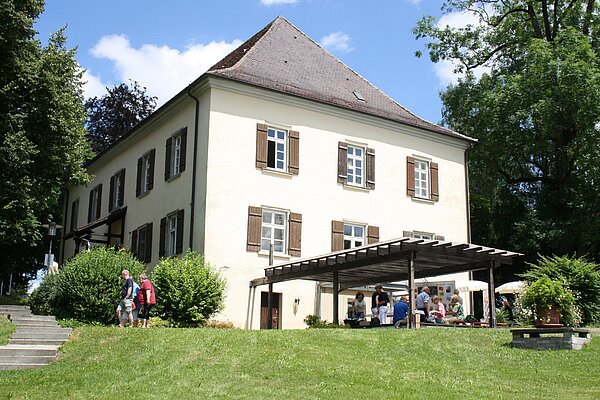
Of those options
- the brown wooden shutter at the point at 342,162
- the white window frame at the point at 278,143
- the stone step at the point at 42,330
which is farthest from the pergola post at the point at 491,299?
the stone step at the point at 42,330

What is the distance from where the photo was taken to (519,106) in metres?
33.5

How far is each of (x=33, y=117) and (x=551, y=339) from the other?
661 inches

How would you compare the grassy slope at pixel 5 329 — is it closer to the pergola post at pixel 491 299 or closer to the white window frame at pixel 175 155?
the white window frame at pixel 175 155

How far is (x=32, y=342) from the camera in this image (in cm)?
1670

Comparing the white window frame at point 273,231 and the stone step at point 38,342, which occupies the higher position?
the white window frame at point 273,231

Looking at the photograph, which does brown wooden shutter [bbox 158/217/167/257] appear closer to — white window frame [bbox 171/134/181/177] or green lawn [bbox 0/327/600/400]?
white window frame [bbox 171/134/181/177]

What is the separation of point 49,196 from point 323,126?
9.55 metres

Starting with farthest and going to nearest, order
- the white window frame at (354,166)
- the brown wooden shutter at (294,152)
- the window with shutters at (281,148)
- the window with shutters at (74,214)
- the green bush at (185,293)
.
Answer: the window with shutters at (74,214)
the white window frame at (354,166)
the brown wooden shutter at (294,152)
the window with shutters at (281,148)
the green bush at (185,293)

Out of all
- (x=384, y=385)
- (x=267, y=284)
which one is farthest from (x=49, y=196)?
(x=384, y=385)

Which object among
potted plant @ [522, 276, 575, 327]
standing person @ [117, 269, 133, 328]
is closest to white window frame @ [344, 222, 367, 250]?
standing person @ [117, 269, 133, 328]

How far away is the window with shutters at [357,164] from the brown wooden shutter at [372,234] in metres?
1.48

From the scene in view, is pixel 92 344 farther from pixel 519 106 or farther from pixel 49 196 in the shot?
pixel 519 106

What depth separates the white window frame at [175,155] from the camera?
27.0 m

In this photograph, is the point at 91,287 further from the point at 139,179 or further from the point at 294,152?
the point at 139,179
